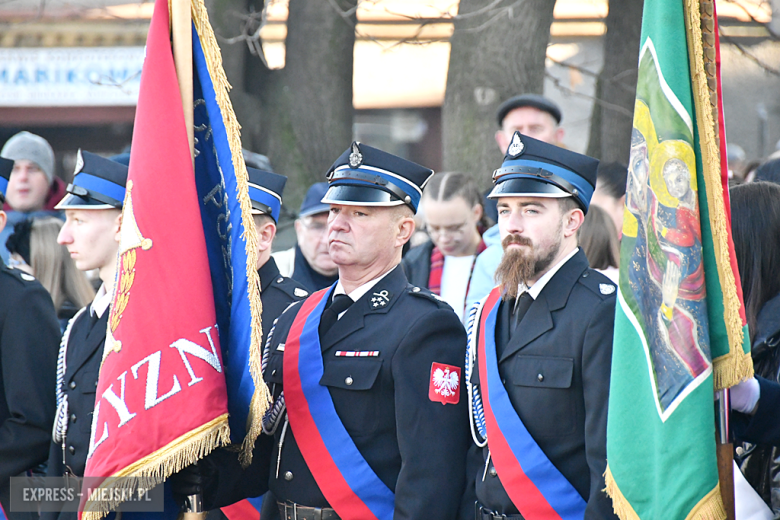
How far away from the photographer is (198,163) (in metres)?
3.35

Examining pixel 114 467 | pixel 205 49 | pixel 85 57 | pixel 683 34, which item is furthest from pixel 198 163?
pixel 85 57

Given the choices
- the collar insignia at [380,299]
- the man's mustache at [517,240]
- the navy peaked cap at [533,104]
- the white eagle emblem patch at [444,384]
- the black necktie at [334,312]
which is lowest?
the white eagle emblem patch at [444,384]

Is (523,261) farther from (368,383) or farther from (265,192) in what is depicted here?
(265,192)

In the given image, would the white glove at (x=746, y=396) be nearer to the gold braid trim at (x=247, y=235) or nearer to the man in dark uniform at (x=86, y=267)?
the gold braid trim at (x=247, y=235)

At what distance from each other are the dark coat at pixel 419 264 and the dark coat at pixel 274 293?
1.10 m

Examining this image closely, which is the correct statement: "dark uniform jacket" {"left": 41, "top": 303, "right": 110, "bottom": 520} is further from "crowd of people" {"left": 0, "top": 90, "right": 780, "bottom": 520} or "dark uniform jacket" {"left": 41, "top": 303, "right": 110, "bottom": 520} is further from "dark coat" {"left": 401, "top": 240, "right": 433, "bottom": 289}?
"dark coat" {"left": 401, "top": 240, "right": 433, "bottom": 289}

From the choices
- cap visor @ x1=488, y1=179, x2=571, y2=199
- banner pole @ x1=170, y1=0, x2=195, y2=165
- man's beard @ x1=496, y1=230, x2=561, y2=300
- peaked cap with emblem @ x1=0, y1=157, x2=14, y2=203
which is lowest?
man's beard @ x1=496, y1=230, x2=561, y2=300

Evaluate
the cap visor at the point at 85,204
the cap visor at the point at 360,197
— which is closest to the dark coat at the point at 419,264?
the cap visor at the point at 360,197

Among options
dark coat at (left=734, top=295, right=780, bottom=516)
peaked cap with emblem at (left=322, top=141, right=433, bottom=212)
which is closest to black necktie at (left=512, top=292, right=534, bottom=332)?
peaked cap with emblem at (left=322, top=141, right=433, bottom=212)

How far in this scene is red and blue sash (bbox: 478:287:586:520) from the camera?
295cm

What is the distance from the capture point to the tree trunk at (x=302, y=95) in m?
7.14

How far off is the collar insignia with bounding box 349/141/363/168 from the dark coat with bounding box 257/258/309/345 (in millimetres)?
920

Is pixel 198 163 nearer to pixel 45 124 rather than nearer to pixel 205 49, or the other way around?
pixel 205 49

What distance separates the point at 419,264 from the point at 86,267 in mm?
2070
